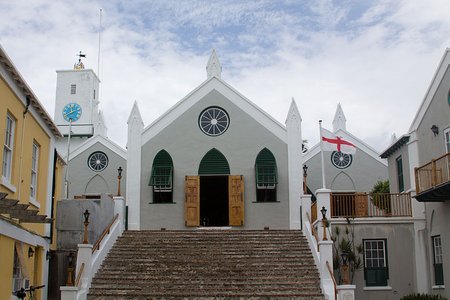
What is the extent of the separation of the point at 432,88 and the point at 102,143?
1963cm

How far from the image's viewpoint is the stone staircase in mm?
19312

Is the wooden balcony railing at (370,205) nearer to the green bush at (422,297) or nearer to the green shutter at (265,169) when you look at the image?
the green bush at (422,297)

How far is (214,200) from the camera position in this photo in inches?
1209

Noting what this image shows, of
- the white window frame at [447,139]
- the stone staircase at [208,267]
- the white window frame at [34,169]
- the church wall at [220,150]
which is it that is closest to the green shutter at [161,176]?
the church wall at [220,150]

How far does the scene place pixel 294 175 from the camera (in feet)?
92.4

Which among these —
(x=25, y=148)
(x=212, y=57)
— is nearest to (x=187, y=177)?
(x=212, y=57)

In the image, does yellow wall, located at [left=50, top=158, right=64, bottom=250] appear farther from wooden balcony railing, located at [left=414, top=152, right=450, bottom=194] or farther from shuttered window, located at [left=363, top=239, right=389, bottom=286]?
wooden balcony railing, located at [left=414, top=152, right=450, bottom=194]

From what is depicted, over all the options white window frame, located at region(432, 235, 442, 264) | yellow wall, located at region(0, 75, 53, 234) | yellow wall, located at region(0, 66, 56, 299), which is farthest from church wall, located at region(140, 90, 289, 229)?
yellow wall, located at region(0, 75, 53, 234)

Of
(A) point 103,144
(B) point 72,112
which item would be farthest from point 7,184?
(B) point 72,112

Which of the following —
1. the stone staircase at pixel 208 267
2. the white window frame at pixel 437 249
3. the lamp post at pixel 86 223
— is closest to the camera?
the stone staircase at pixel 208 267

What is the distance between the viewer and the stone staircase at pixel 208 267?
63.4 feet

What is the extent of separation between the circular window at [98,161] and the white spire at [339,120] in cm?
1330

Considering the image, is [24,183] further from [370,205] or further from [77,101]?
[77,101]

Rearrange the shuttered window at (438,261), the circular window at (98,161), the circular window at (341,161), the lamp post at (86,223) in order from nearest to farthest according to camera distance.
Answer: the lamp post at (86,223), the shuttered window at (438,261), the circular window at (341,161), the circular window at (98,161)
